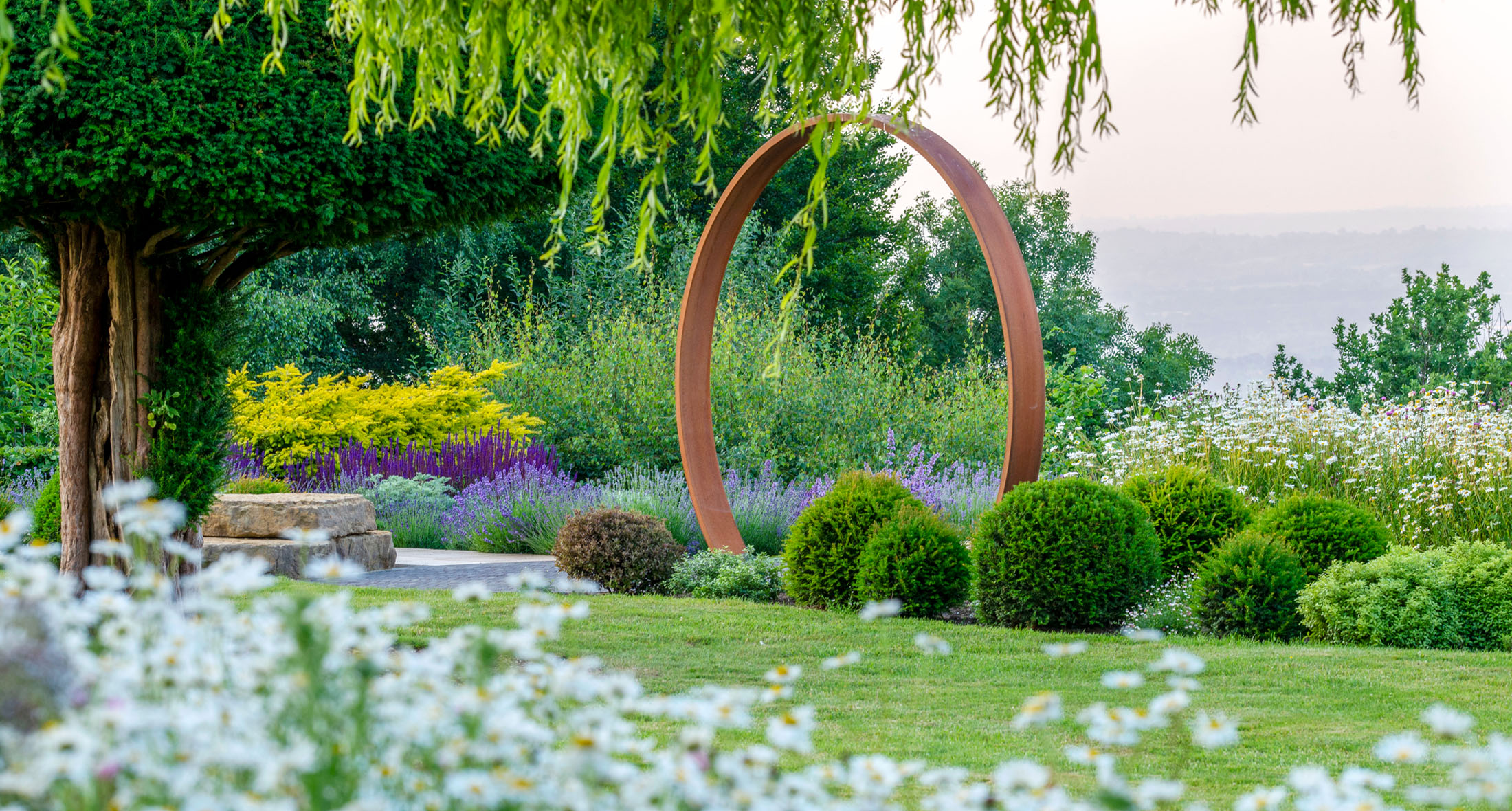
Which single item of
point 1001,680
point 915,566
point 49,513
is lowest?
point 1001,680

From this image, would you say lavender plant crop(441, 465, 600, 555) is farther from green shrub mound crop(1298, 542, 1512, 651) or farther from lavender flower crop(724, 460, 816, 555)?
green shrub mound crop(1298, 542, 1512, 651)

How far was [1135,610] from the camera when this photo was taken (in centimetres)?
582

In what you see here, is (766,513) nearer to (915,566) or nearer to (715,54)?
(915,566)

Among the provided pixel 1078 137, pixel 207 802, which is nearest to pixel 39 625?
pixel 207 802

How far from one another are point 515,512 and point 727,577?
260cm

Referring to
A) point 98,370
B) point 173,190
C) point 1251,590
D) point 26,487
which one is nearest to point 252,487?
point 26,487

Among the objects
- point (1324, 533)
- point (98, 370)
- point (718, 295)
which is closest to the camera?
point (98, 370)

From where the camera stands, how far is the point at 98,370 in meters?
5.16

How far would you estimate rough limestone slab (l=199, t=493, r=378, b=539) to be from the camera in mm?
7422

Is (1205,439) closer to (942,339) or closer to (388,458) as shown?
(388,458)

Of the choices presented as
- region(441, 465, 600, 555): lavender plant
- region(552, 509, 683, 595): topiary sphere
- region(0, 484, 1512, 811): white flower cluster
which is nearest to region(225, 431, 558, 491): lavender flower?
region(441, 465, 600, 555): lavender plant

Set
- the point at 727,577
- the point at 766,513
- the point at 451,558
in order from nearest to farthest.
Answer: the point at 727,577, the point at 451,558, the point at 766,513

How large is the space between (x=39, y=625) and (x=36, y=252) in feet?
54.6

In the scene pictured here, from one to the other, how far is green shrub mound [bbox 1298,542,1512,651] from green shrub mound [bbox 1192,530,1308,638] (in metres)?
0.12
